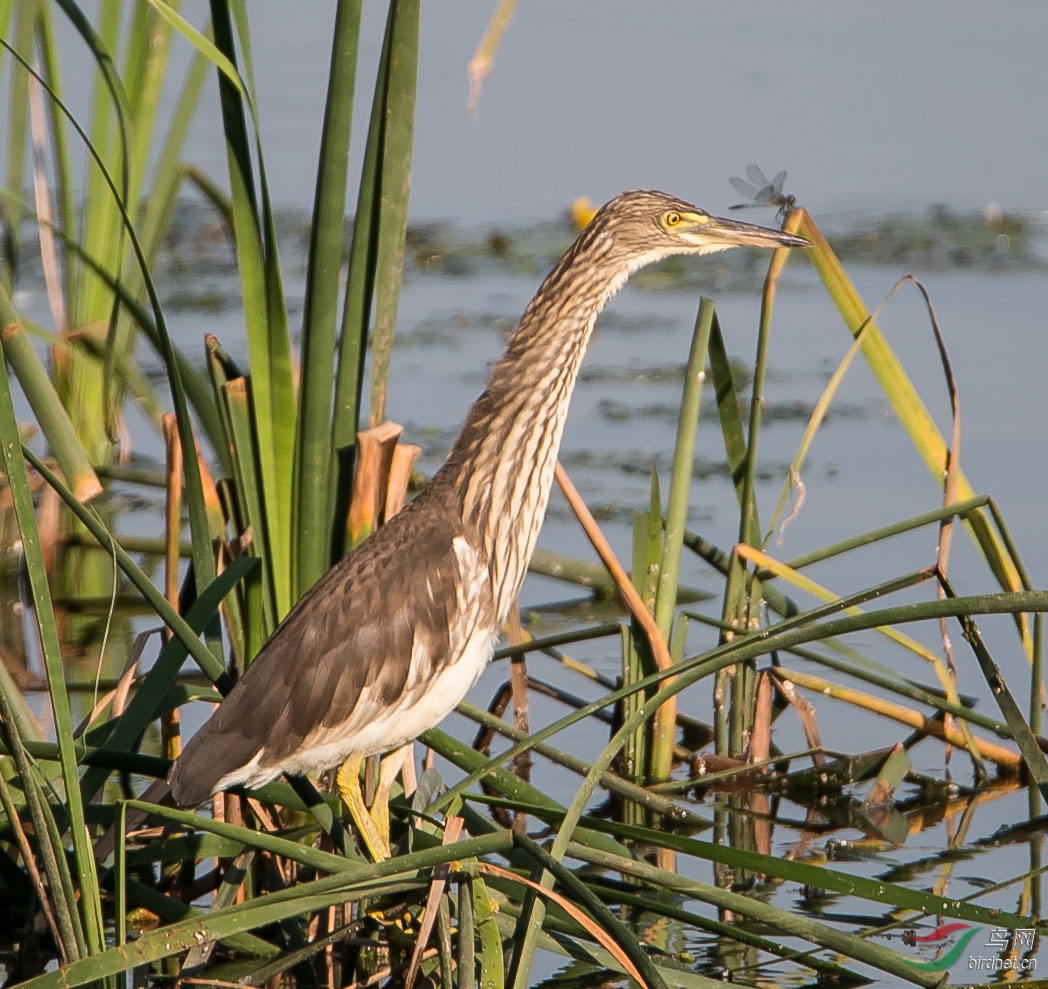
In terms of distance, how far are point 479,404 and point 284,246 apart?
18.9ft

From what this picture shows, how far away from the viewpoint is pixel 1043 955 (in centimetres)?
330

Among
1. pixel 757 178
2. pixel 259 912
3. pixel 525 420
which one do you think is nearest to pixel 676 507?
pixel 525 420

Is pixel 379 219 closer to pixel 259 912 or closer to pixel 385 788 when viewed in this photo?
pixel 385 788

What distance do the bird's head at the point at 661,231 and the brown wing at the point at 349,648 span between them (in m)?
0.72

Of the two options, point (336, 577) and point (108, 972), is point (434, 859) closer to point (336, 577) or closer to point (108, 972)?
point (108, 972)

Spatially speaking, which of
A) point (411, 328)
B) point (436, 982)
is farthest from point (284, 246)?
point (436, 982)

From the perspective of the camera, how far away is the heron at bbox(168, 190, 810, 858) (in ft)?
10.1

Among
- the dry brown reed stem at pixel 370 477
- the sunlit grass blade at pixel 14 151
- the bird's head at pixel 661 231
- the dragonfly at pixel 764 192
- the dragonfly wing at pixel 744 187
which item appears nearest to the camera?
the dry brown reed stem at pixel 370 477

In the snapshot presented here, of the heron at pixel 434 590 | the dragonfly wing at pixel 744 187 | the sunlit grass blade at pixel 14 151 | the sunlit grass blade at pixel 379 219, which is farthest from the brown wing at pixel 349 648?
the sunlit grass blade at pixel 14 151

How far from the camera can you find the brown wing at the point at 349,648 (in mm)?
3043

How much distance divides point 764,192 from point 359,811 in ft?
7.32

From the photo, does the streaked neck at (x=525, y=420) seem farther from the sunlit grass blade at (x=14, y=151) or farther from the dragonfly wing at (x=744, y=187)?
the sunlit grass blade at (x=14, y=151)

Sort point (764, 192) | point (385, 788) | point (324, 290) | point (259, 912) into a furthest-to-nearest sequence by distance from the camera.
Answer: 1. point (764, 192)
2. point (385, 788)
3. point (324, 290)
4. point (259, 912)

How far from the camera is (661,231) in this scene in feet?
11.6
